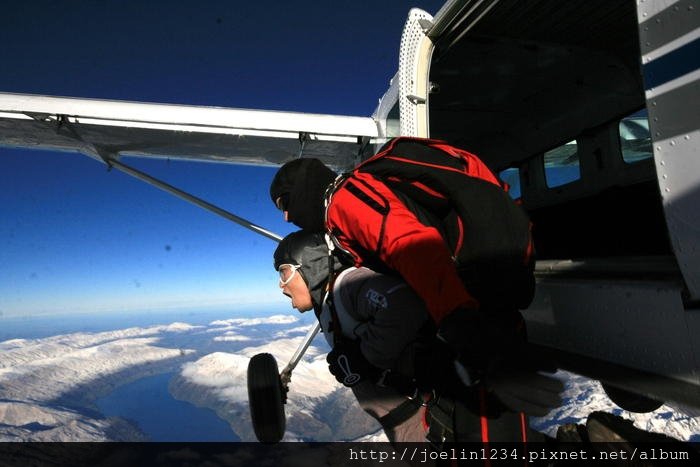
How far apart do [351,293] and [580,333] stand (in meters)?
1.42

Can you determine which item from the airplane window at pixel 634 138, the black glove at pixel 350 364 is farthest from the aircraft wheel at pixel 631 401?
the airplane window at pixel 634 138

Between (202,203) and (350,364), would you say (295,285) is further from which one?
(202,203)

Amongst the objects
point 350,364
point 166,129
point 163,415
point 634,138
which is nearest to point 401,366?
point 350,364

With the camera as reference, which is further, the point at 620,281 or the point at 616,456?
the point at 616,456

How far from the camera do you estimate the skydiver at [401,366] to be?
1.48m

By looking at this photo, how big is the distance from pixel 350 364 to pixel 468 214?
1114 mm

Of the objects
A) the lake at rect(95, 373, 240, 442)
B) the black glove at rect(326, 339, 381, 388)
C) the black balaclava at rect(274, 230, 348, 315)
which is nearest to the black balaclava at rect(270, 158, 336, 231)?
the black balaclava at rect(274, 230, 348, 315)

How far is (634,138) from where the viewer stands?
17.5 feet

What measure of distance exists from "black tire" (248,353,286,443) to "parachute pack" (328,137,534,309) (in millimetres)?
2741

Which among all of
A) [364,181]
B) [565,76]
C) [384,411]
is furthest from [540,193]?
[364,181]

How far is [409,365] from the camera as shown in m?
1.61

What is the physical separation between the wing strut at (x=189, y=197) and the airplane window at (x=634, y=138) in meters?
5.43

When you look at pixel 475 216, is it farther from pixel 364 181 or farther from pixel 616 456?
pixel 616 456

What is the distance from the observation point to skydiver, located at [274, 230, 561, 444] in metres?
1.48
